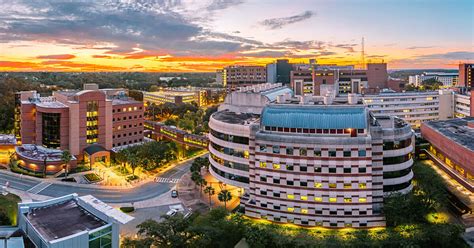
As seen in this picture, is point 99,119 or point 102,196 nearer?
point 102,196

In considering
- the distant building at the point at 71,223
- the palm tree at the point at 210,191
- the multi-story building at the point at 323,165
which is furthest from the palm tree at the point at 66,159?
the distant building at the point at 71,223

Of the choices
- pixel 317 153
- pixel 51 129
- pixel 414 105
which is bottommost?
pixel 317 153

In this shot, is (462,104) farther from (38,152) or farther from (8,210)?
(8,210)

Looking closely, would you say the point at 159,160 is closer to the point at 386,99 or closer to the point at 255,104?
the point at 255,104

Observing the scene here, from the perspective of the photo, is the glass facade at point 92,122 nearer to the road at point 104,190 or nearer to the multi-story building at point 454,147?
the road at point 104,190

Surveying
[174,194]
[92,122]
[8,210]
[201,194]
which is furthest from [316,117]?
[92,122]

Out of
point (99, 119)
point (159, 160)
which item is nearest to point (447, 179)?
point (159, 160)

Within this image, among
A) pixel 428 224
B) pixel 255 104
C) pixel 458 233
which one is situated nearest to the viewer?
pixel 458 233
